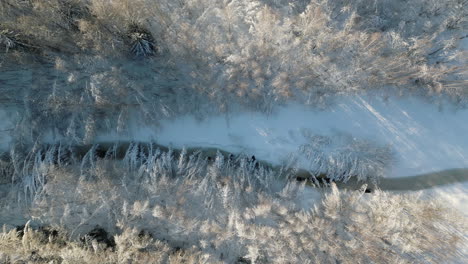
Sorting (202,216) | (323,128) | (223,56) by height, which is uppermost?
(223,56)

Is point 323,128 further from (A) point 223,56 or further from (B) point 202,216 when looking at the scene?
(B) point 202,216

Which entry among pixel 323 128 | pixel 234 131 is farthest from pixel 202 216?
pixel 323 128

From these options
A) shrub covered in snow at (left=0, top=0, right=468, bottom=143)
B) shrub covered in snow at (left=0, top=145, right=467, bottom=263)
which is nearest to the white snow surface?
shrub covered in snow at (left=0, top=0, right=468, bottom=143)

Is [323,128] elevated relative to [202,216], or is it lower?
elevated

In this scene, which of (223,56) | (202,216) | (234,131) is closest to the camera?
(223,56)

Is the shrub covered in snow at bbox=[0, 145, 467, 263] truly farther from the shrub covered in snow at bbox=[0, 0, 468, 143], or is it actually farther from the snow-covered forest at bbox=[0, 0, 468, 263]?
the shrub covered in snow at bbox=[0, 0, 468, 143]

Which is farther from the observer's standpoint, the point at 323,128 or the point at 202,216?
the point at 323,128
